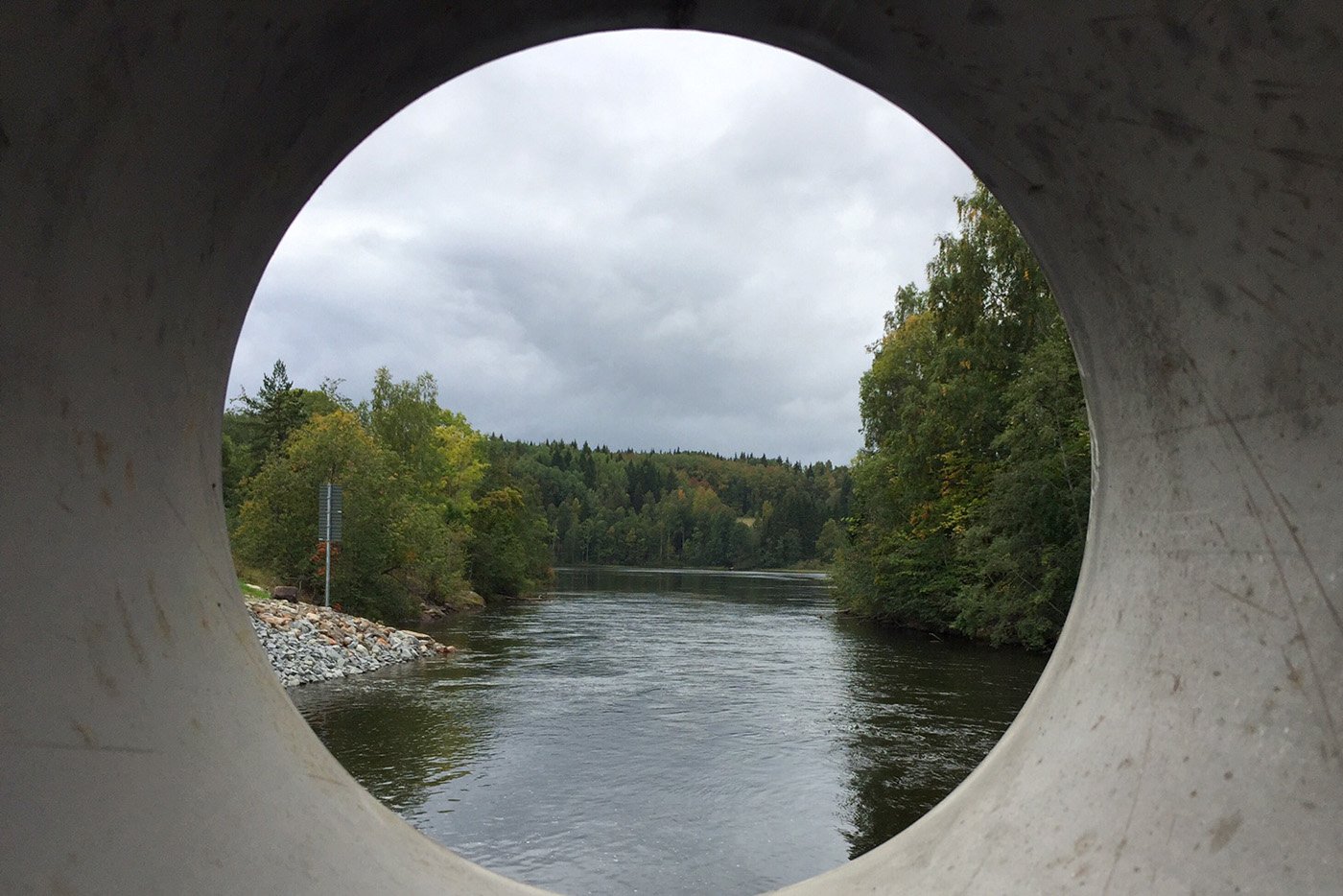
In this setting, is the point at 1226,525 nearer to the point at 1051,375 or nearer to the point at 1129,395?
the point at 1129,395

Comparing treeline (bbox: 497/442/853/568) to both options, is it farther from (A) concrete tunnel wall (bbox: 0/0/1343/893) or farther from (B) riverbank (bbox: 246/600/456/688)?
(A) concrete tunnel wall (bbox: 0/0/1343/893)

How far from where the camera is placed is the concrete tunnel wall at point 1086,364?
159 cm

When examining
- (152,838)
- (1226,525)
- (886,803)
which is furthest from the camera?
(886,803)

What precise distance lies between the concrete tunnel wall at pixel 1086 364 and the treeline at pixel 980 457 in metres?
16.1

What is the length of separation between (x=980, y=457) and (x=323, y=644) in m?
16.9

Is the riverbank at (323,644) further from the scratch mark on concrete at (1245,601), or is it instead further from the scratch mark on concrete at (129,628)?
the scratch mark on concrete at (1245,601)

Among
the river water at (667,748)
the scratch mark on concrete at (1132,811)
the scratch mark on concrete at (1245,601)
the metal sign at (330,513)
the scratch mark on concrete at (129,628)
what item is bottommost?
the river water at (667,748)

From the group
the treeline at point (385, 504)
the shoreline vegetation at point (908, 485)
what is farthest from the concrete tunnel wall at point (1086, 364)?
the treeline at point (385, 504)

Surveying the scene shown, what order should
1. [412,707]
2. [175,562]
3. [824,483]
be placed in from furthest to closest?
[824,483], [412,707], [175,562]

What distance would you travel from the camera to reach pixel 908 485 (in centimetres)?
2803

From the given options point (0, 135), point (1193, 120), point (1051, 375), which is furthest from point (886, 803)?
point (1051, 375)

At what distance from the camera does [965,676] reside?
16.5m

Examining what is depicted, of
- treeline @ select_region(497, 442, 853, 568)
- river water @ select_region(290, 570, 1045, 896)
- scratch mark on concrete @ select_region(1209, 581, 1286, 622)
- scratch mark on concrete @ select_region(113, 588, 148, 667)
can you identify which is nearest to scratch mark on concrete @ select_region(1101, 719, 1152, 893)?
scratch mark on concrete @ select_region(1209, 581, 1286, 622)

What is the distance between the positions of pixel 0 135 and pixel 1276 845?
2.62 m
